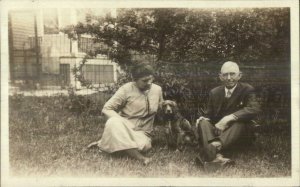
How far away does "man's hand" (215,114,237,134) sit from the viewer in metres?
3.12

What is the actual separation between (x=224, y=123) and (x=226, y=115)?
0.06m

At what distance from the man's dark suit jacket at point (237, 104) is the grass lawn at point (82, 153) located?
0.21m

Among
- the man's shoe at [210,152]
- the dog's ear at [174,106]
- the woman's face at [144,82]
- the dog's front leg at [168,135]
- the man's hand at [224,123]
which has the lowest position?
the man's shoe at [210,152]

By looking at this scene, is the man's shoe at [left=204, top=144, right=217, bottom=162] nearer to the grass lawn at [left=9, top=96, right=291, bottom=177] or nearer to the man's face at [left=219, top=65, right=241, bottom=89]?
the grass lawn at [left=9, top=96, right=291, bottom=177]

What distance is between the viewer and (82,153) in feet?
10.5

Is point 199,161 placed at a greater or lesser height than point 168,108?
lesser

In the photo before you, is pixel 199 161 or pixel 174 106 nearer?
pixel 199 161

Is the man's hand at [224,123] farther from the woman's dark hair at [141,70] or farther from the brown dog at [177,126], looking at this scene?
the woman's dark hair at [141,70]

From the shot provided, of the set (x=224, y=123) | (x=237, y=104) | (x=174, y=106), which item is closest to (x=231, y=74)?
(x=237, y=104)

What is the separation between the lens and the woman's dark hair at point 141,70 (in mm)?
3162

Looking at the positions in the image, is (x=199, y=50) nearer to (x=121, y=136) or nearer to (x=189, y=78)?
(x=189, y=78)

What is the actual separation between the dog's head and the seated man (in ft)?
0.60

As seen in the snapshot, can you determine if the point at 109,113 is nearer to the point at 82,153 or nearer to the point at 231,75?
the point at 82,153

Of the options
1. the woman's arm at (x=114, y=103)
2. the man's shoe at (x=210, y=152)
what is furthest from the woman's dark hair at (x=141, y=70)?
the man's shoe at (x=210, y=152)
